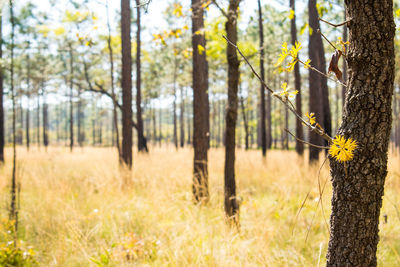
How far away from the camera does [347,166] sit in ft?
3.70

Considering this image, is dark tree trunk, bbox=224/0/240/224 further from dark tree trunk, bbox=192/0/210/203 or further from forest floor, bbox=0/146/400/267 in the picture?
dark tree trunk, bbox=192/0/210/203

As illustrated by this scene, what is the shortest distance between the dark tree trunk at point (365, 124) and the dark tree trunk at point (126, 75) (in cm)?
549

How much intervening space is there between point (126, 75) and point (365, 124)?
5845 millimetres

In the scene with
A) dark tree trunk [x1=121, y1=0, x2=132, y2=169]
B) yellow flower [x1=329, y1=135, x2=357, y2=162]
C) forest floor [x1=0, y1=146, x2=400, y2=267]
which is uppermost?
dark tree trunk [x1=121, y1=0, x2=132, y2=169]

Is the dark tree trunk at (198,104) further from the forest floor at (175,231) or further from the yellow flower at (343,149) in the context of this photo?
the yellow flower at (343,149)

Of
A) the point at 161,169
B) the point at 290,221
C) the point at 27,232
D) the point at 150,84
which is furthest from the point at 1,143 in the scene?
the point at 150,84

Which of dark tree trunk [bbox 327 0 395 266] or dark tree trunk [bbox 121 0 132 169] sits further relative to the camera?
dark tree trunk [bbox 121 0 132 169]

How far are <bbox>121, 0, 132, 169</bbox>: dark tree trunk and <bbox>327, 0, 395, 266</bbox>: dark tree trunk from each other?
18.0 ft

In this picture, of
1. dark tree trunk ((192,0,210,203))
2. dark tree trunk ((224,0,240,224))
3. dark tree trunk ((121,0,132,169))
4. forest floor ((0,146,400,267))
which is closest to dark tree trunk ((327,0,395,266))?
forest floor ((0,146,400,267))

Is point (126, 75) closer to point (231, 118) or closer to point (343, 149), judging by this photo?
point (231, 118)

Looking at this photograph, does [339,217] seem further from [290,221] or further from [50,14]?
[50,14]

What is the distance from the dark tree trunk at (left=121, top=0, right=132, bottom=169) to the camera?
6.14m

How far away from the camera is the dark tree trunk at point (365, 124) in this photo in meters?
1.07

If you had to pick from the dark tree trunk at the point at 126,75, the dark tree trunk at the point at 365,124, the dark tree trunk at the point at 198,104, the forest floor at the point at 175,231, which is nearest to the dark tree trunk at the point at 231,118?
the forest floor at the point at 175,231
